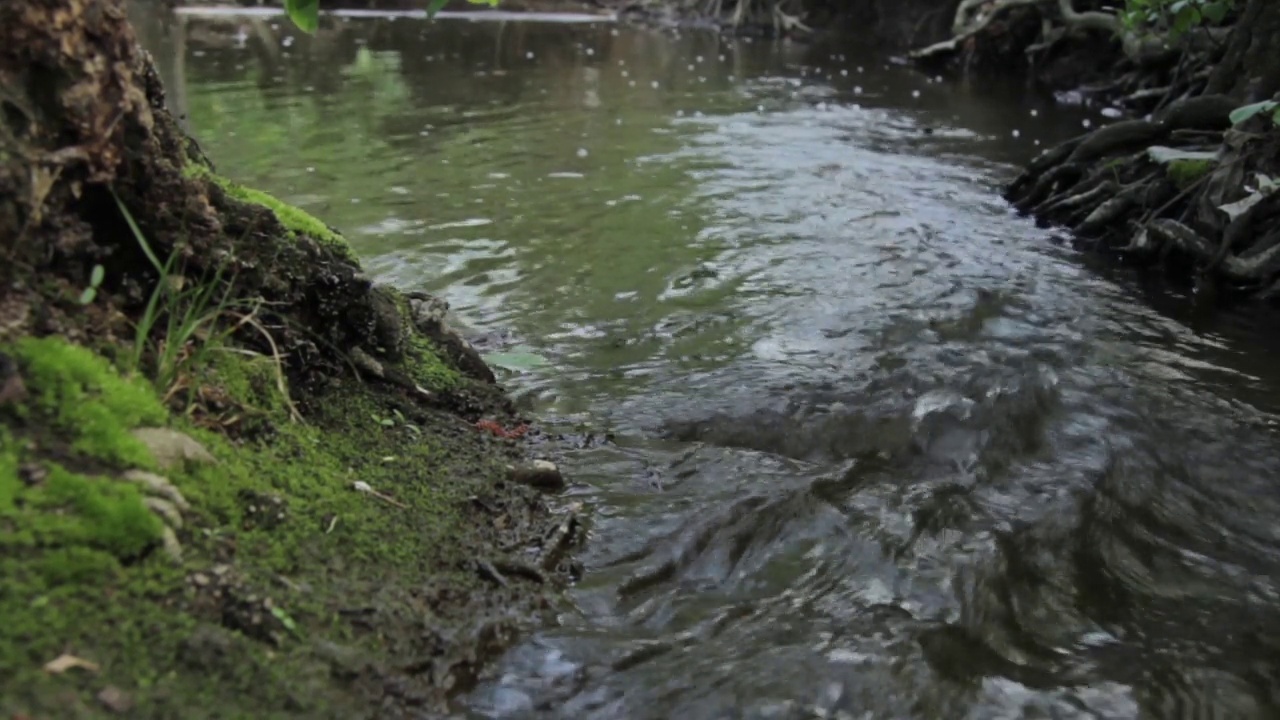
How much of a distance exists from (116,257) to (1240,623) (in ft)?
13.9

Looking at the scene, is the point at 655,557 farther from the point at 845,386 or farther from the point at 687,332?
the point at 687,332

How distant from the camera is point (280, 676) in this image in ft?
7.55

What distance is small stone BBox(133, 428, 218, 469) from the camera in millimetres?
2604

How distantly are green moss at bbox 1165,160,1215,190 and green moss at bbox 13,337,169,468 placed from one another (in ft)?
27.9

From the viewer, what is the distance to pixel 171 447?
8.78ft

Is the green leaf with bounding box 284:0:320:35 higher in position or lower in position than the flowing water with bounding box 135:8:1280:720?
higher

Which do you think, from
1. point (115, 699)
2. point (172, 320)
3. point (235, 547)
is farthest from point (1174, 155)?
point (115, 699)

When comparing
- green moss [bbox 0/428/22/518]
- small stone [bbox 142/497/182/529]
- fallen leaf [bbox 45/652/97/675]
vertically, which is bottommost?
fallen leaf [bbox 45/652/97/675]


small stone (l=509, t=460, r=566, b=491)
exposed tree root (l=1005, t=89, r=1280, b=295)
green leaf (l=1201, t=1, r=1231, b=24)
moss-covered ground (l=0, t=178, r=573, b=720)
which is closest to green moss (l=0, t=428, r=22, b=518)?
moss-covered ground (l=0, t=178, r=573, b=720)

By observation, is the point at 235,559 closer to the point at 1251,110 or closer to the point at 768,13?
the point at 1251,110

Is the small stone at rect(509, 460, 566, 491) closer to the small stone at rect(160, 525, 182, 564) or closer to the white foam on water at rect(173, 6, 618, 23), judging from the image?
the small stone at rect(160, 525, 182, 564)

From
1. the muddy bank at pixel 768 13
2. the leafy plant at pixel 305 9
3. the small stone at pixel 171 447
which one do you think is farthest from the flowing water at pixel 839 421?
the muddy bank at pixel 768 13

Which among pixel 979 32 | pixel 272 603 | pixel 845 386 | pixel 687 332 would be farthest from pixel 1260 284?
pixel 979 32

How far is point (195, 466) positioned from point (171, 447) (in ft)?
0.29
